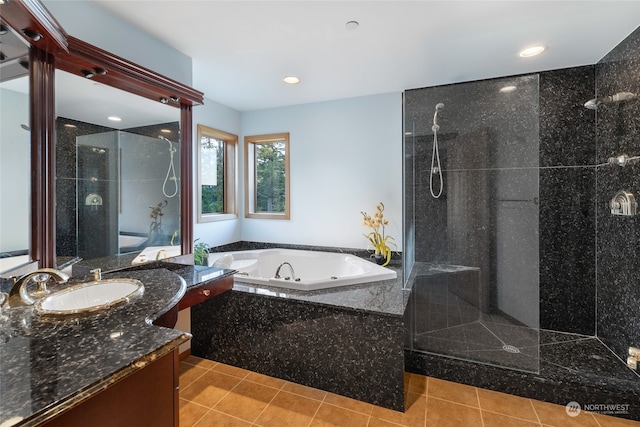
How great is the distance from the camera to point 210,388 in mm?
2010

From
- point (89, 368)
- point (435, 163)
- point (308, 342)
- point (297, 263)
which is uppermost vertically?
point (435, 163)

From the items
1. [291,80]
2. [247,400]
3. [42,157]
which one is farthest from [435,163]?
[42,157]

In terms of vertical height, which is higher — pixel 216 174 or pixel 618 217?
pixel 216 174

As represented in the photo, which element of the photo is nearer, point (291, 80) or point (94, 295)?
point (94, 295)

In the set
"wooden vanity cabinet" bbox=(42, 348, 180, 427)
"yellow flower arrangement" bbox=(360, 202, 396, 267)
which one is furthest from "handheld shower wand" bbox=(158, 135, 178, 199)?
"yellow flower arrangement" bbox=(360, 202, 396, 267)

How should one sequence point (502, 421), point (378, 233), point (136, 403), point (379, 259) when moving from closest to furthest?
point (136, 403)
point (502, 421)
point (379, 259)
point (378, 233)

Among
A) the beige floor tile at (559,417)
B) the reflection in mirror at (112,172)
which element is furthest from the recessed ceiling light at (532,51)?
the reflection in mirror at (112,172)

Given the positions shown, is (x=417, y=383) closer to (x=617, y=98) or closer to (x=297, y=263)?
(x=297, y=263)

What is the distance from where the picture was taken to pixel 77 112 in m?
1.63

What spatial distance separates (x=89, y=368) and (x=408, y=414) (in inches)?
67.2

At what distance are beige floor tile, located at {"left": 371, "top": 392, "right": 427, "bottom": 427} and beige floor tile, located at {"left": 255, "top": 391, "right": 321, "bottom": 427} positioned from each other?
38 cm

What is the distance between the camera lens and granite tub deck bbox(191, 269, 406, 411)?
1.78 m

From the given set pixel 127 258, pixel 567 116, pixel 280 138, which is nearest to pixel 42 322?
pixel 127 258

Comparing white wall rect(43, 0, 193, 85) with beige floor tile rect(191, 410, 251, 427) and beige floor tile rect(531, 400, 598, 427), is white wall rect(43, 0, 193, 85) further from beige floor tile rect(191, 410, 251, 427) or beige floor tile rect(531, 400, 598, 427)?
beige floor tile rect(531, 400, 598, 427)
